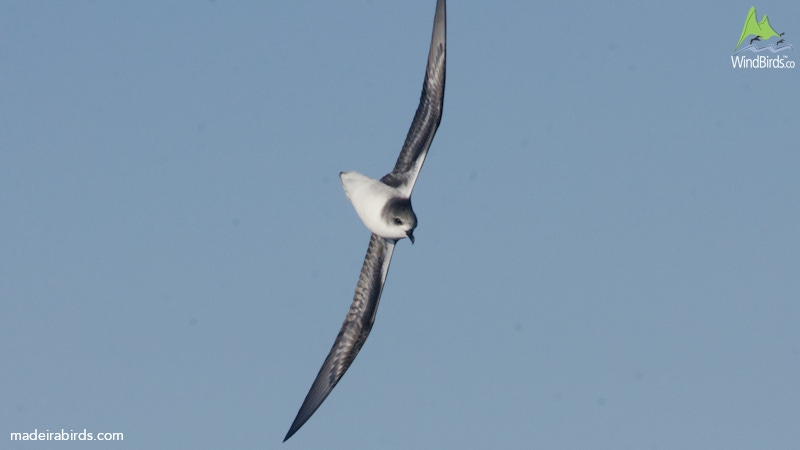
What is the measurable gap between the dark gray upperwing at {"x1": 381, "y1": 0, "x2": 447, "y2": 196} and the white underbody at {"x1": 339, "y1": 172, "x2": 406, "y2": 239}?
486mm

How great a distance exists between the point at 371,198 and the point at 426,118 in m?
3.21

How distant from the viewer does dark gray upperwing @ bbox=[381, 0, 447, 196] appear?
100 feet

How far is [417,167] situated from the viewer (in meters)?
30.6

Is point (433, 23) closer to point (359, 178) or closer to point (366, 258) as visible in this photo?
point (359, 178)

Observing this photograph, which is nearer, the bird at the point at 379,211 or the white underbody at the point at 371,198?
the white underbody at the point at 371,198

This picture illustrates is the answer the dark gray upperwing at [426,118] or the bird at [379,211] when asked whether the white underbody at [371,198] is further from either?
the dark gray upperwing at [426,118]

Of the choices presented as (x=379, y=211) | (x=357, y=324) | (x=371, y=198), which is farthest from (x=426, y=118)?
(x=357, y=324)

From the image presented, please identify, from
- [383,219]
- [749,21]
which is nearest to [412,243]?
[383,219]

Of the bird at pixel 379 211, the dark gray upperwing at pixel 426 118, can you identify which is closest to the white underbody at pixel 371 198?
the bird at pixel 379 211

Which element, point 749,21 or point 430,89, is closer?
point 430,89

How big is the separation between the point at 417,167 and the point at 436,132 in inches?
48.0

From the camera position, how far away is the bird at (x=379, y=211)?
97.7ft

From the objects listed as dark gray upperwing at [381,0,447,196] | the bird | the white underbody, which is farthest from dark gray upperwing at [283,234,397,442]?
dark gray upperwing at [381,0,447,196]

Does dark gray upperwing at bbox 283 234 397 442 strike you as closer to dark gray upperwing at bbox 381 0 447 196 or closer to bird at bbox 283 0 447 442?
bird at bbox 283 0 447 442
